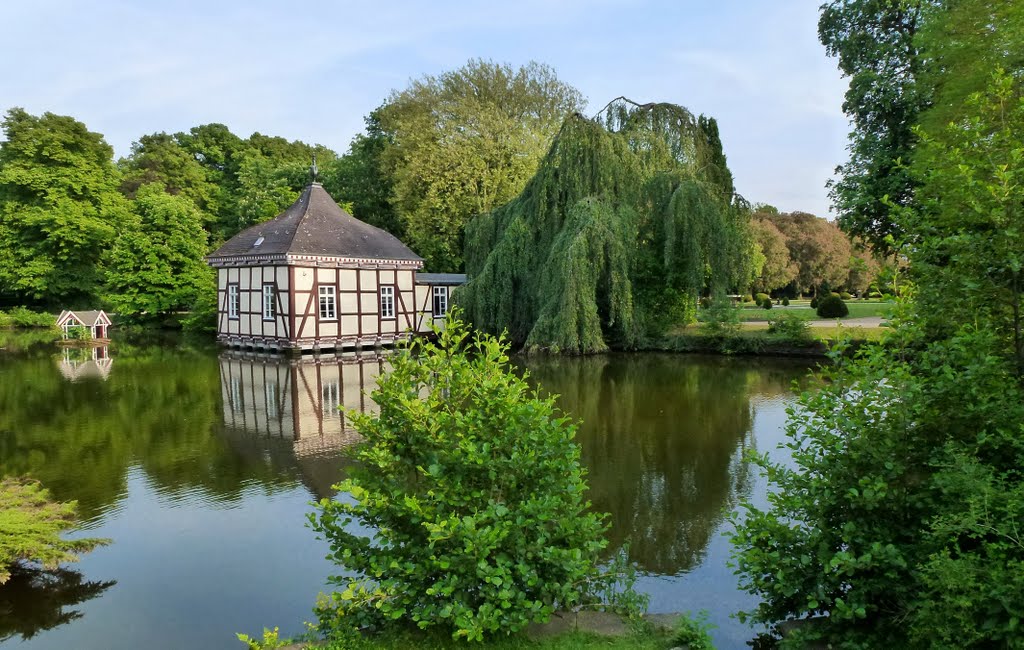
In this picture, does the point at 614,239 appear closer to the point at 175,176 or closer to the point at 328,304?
the point at 328,304

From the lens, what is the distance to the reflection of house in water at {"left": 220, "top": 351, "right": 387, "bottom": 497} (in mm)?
10070

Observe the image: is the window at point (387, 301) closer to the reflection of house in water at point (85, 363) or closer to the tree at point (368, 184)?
the tree at point (368, 184)

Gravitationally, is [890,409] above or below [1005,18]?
below

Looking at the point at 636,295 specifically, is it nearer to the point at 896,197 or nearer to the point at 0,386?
the point at 896,197

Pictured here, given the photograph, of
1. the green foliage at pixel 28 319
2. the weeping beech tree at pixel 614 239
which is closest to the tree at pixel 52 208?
the green foliage at pixel 28 319

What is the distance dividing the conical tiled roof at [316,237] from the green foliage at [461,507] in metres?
18.8

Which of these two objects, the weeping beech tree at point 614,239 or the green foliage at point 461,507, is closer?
the green foliage at point 461,507

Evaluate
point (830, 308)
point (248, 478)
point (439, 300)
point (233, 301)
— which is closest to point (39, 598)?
point (248, 478)

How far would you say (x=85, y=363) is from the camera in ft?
66.1

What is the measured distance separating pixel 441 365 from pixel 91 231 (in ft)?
117

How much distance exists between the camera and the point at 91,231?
33469 mm

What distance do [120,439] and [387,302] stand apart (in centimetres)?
1465

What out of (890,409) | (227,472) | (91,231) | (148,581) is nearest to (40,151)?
(91,231)

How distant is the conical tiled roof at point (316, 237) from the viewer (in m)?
22.7
